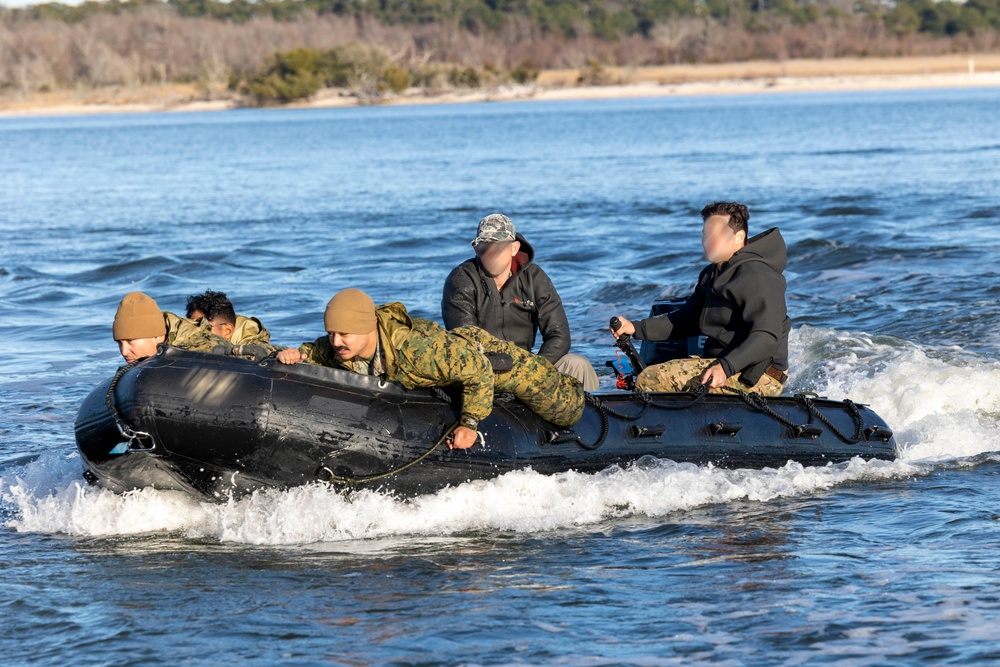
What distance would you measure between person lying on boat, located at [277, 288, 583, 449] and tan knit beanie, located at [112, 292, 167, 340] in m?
0.66

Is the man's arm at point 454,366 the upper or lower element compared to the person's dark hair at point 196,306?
lower

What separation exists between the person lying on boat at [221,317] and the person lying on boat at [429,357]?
1.13m

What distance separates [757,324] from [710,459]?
0.84 metres

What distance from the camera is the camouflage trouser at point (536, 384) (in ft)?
22.0

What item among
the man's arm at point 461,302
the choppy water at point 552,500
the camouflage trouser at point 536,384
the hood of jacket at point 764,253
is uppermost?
the hood of jacket at point 764,253

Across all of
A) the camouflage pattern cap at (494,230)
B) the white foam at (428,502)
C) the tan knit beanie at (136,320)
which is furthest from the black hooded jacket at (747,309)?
the tan knit beanie at (136,320)

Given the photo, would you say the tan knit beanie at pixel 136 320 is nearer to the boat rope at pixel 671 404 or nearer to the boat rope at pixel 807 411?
the boat rope at pixel 671 404

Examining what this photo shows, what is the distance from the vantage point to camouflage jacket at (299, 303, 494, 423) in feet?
20.8

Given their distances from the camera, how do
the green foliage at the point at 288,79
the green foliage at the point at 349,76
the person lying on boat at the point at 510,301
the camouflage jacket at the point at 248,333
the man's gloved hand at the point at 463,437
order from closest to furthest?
the man's gloved hand at the point at 463,437
the person lying on boat at the point at 510,301
the camouflage jacket at the point at 248,333
the green foliage at the point at 288,79
the green foliage at the point at 349,76

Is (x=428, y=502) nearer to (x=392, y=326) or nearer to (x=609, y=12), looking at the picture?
(x=392, y=326)

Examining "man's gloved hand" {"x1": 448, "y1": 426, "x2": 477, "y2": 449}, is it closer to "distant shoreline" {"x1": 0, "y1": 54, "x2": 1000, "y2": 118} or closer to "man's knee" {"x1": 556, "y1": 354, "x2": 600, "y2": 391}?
"man's knee" {"x1": 556, "y1": 354, "x2": 600, "y2": 391}

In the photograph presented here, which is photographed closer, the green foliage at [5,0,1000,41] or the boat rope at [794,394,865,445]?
the boat rope at [794,394,865,445]

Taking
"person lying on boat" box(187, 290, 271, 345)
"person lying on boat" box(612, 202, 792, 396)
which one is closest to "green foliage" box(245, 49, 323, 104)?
"person lying on boat" box(187, 290, 271, 345)

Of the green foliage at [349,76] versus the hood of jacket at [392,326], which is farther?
the green foliage at [349,76]
